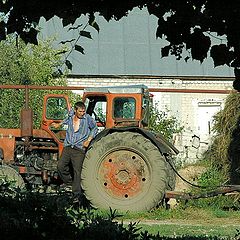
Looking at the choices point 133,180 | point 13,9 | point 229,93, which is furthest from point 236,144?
point 13,9

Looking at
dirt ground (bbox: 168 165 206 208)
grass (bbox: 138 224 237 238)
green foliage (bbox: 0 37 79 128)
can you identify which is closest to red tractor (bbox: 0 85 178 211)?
grass (bbox: 138 224 237 238)

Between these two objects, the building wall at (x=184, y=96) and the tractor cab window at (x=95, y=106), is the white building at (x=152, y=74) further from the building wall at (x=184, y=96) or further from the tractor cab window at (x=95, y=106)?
the tractor cab window at (x=95, y=106)

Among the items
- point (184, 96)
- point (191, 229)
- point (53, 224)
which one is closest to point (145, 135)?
point (191, 229)

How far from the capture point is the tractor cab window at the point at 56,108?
48.0ft

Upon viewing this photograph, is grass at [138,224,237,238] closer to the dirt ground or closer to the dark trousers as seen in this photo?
the dark trousers

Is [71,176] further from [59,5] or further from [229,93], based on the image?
[59,5]

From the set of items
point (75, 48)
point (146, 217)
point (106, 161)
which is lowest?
point (146, 217)

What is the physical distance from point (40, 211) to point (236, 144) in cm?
1024

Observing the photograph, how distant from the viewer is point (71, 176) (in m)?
13.5

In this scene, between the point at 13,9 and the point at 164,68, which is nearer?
the point at 13,9

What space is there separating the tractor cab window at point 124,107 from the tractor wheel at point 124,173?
0.66m

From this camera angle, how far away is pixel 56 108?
15.1m

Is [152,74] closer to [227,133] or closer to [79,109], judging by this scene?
→ [227,133]

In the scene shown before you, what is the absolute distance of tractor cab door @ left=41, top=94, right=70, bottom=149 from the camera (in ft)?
47.2
